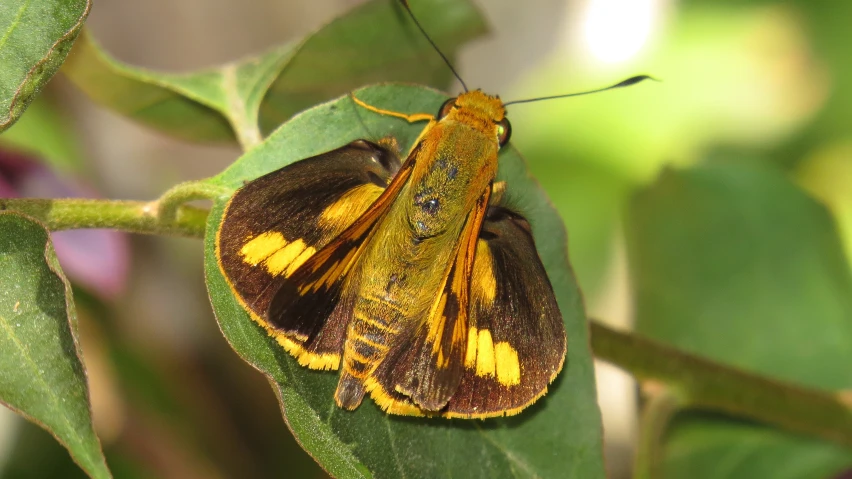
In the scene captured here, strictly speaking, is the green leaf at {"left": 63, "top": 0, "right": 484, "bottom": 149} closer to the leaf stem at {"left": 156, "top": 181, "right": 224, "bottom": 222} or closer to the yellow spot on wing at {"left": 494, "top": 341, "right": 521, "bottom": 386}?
the leaf stem at {"left": 156, "top": 181, "right": 224, "bottom": 222}

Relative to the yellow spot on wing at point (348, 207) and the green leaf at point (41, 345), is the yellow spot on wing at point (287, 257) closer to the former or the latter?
the yellow spot on wing at point (348, 207)

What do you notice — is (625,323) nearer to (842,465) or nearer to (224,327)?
(842,465)

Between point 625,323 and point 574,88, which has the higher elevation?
point 574,88

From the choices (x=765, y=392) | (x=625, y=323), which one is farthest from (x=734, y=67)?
(x=765, y=392)

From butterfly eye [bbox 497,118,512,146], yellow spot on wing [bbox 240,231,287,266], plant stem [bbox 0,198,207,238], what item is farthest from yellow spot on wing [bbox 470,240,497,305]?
plant stem [bbox 0,198,207,238]

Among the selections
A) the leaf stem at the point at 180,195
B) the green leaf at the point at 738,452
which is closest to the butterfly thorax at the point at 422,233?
the leaf stem at the point at 180,195

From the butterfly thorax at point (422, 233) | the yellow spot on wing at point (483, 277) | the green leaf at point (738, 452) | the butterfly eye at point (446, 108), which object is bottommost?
the green leaf at point (738, 452)
